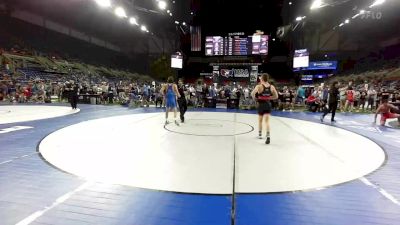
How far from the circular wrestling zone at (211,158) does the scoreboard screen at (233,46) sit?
17.7 m

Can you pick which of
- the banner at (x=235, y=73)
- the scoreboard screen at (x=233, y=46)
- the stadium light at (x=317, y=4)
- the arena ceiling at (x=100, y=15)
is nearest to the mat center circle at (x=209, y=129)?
the stadium light at (x=317, y=4)

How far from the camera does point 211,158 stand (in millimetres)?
5234

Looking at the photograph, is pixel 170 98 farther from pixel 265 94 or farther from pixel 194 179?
pixel 194 179

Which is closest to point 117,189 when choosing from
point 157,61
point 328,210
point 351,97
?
point 328,210

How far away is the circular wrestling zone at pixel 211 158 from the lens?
4066 millimetres

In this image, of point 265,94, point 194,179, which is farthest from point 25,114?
point 194,179

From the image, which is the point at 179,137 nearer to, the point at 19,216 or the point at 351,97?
the point at 19,216

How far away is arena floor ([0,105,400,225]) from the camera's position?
3.08 metres

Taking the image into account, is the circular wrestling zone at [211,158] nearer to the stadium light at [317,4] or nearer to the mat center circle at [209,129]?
the mat center circle at [209,129]

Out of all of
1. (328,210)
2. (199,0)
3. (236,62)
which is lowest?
(328,210)

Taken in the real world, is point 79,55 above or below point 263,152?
above

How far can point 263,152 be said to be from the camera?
5.79 metres

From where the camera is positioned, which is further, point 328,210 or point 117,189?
point 117,189

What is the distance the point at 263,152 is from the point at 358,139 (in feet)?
10.8
